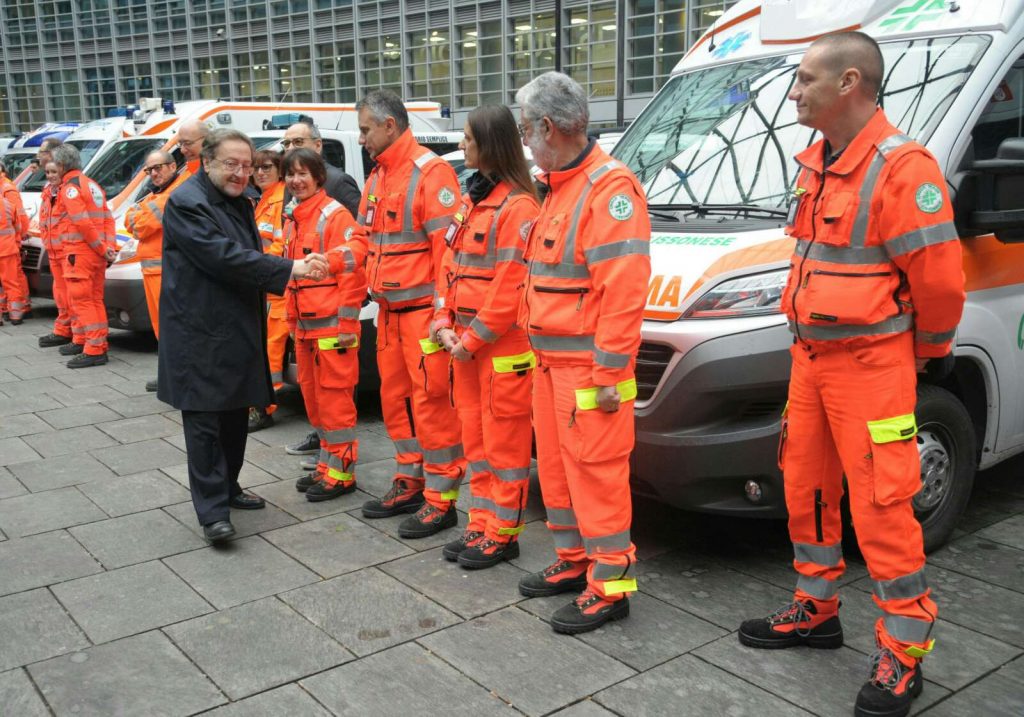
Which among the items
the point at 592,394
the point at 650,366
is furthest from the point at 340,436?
the point at 592,394

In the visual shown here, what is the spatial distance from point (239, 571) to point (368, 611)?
0.80 meters

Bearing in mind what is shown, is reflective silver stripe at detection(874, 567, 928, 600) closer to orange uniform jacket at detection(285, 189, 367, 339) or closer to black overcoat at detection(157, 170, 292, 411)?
black overcoat at detection(157, 170, 292, 411)

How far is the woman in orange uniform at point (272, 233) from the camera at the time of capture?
21.9ft

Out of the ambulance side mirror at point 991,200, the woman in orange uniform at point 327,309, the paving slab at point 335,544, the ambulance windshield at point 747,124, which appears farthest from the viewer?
the woman in orange uniform at point 327,309

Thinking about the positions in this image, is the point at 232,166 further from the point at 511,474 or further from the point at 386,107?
the point at 511,474

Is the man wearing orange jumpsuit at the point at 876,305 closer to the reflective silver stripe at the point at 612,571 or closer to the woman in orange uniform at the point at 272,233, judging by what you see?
the reflective silver stripe at the point at 612,571

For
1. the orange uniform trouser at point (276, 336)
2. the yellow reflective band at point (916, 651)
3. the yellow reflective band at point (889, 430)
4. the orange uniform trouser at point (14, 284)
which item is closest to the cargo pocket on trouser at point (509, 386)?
the yellow reflective band at point (889, 430)

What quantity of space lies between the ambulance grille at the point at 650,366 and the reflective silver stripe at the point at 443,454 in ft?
3.92

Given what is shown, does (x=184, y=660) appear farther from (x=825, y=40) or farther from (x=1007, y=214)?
(x=1007, y=214)

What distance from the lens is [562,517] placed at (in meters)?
4.27

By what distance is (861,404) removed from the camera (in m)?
3.32

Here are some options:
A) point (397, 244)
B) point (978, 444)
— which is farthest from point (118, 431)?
point (978, 444)

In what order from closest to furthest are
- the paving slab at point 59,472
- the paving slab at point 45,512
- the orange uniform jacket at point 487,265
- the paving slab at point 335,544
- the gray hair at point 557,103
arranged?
the gray hair at point 557,103 < the orange uniform jacket at point 487,265 < the paving slab at point 335,544 < the paving slab at point 45,512 < the paving slab at point 59,472

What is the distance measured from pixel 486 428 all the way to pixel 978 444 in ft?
7.28
